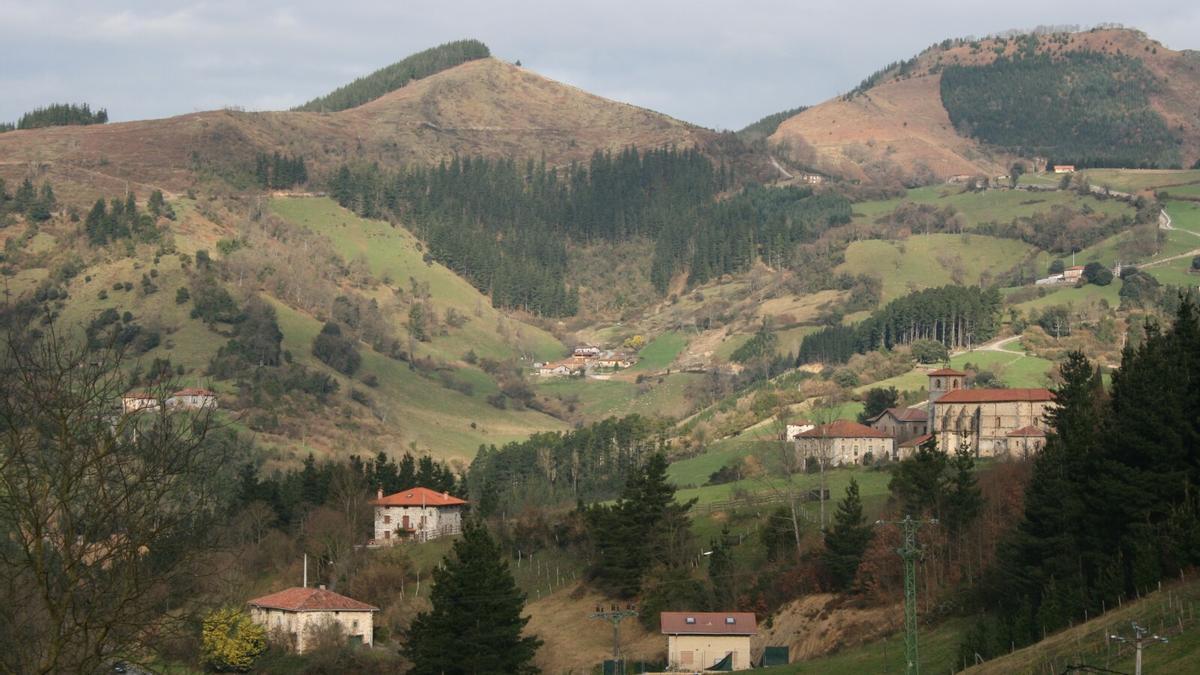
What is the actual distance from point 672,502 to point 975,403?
38.2 m

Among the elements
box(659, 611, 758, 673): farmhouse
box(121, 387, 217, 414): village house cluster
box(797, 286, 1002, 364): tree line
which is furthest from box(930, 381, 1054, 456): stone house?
box(121, 387, 217, 414): village house cluster

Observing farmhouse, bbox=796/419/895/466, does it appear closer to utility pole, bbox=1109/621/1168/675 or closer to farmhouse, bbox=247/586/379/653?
farmhouse, bbox=247/586/379/653

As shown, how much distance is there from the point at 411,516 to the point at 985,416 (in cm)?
4448

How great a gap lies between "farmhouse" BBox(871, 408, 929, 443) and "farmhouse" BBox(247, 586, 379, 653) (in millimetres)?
57348

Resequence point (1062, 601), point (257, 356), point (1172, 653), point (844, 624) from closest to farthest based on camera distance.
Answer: point (1172, 653), point (1062, 601), point (844, 624), point (257, 356)

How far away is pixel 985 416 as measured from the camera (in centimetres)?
12700

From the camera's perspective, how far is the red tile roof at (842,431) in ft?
418

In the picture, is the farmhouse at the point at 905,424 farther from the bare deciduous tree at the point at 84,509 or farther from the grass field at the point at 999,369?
the bare deciduous tree at the point at 84,509

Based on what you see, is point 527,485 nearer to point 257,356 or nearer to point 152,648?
point 257,356

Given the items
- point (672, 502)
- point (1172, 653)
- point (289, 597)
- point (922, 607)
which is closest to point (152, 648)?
point (1172, 653)

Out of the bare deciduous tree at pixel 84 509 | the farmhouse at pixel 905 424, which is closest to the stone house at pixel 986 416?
the farmhouse at pixel 905 424

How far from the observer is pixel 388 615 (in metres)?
92.1

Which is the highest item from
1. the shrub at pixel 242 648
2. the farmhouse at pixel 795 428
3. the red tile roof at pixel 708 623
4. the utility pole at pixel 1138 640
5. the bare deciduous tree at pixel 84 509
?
the bare deciduous tree at pixel 84 509

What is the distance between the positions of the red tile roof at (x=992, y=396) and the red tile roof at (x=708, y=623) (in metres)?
54.0
